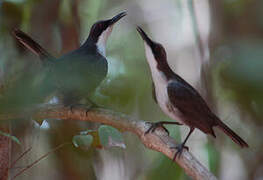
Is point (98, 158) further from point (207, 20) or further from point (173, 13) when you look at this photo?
point (173, 13)

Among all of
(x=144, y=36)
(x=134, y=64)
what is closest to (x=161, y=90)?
(x=144, y=36)

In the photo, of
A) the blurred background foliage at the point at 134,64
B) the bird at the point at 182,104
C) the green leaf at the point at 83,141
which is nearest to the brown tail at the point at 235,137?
the bird at the point at 182,104

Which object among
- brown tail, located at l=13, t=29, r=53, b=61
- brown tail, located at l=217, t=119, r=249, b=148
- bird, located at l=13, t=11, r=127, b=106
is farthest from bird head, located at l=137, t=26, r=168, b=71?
brown tail, located at l=13, t=29, r=53, b=61

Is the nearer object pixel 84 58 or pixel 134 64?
pixel 134 64

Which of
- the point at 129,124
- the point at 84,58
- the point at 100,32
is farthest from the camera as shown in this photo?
the point at 100,32

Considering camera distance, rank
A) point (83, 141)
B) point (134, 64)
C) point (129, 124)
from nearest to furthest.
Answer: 1. point (83, 141)
2. point (134, 64)
3. point (129, 124)

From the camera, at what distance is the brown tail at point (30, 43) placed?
292 cm

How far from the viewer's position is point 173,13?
218 inches

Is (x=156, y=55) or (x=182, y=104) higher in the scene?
(x=156, y=55)

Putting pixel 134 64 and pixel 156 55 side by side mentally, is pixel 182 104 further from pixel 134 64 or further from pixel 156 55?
pixel 134 64

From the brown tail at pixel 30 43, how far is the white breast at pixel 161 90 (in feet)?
2.73

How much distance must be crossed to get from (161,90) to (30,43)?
107 centimetres

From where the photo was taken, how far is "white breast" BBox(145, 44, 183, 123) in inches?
115

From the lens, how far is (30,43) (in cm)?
299
